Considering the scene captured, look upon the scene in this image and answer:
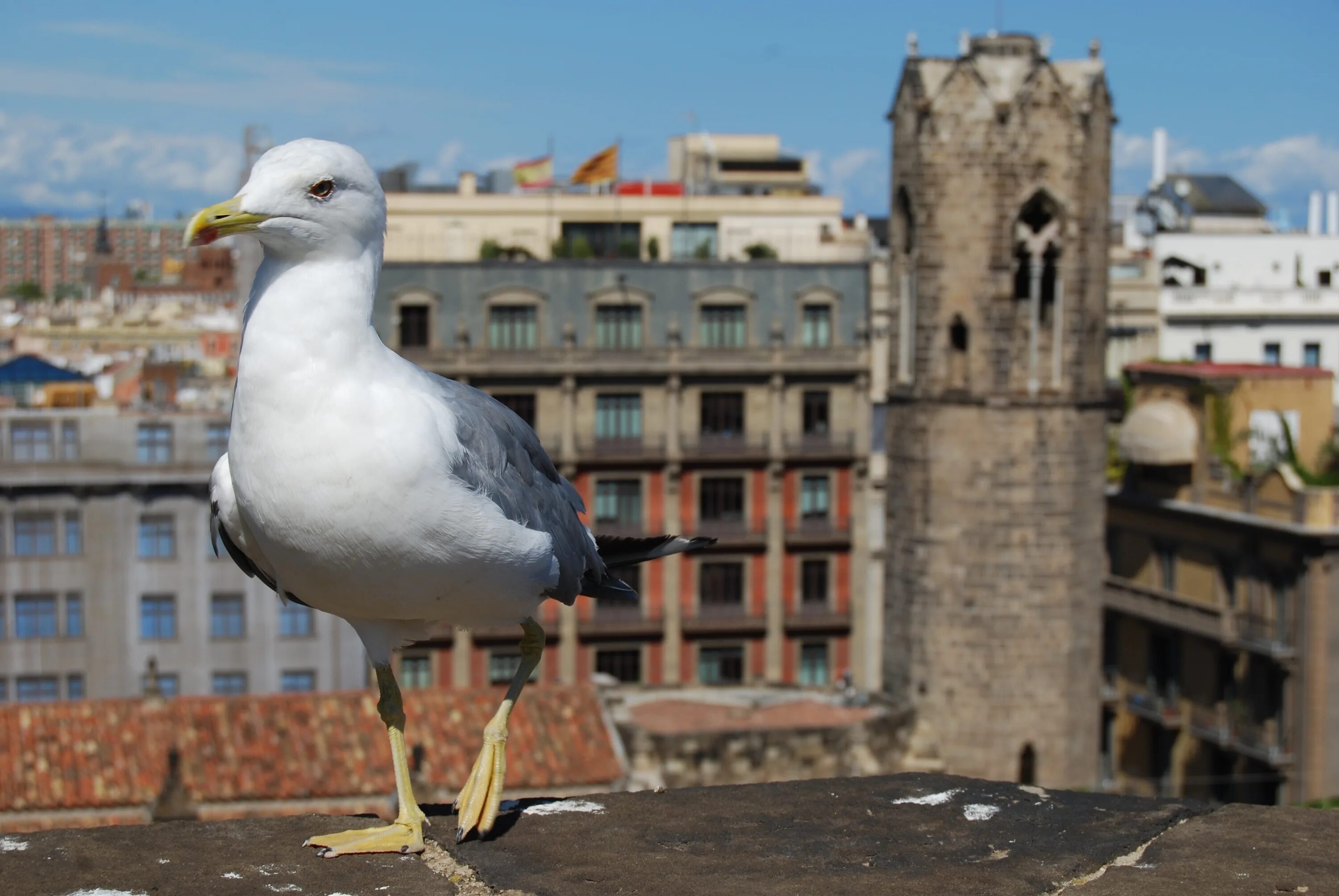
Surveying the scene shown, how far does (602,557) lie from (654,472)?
39.6 metres

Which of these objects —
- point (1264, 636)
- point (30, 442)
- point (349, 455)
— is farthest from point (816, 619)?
point (349, 455)

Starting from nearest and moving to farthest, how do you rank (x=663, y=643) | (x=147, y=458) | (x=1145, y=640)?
(x=147, y=458) < (x=1145, y=640) < (x=663, y=643)

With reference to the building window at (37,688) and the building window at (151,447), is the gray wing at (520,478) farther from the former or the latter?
the building window at (37,688)

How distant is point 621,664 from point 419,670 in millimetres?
4916

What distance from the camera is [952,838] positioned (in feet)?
22.9

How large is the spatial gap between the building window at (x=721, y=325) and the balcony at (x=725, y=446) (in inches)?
89.2

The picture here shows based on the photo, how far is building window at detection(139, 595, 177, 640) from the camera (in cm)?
3994

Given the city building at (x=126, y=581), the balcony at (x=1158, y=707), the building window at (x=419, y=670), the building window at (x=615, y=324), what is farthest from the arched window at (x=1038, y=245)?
the building window at (x=419, y=670)

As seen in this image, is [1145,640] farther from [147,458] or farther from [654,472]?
[147,458]

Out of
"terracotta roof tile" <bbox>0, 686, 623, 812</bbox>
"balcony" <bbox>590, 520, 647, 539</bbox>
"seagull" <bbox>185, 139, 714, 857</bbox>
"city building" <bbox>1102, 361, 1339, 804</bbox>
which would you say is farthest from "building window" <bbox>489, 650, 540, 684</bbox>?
"seagull" <bbox>185, 139, 714, 857</bbox>

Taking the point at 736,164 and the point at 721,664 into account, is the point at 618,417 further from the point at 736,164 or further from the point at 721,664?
the point at 736,164

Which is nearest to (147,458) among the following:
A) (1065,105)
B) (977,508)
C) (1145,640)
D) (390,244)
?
(390,244)

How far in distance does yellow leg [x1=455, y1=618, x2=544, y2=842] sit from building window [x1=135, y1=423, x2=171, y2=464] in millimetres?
33646

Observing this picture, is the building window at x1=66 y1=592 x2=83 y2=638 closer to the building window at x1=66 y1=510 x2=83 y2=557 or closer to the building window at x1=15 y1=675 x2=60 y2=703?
the building window at x1=66 y1=510 x2=83 y2=557
